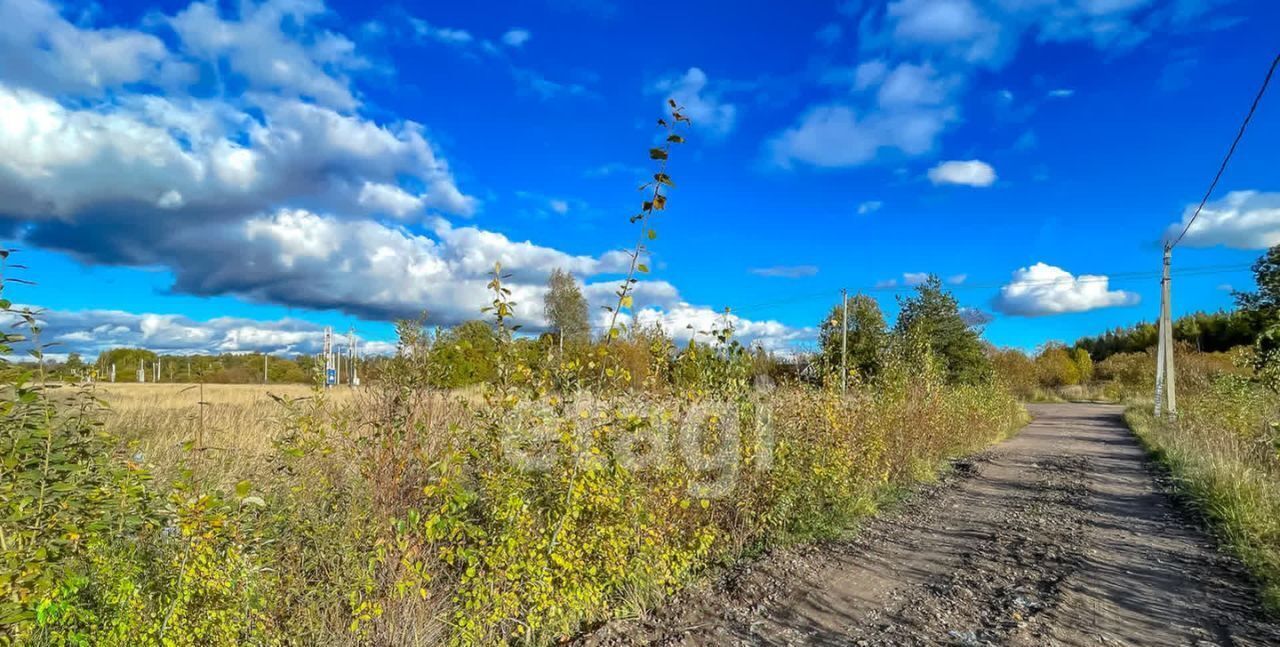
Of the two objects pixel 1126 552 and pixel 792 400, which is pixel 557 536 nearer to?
pixel 792 400

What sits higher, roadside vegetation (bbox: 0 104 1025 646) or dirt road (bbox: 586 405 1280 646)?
roadside vegetation (bbox: 0 104 1025 646)

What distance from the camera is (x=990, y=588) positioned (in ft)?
15.3

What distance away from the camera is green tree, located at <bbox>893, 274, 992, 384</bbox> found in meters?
21.5

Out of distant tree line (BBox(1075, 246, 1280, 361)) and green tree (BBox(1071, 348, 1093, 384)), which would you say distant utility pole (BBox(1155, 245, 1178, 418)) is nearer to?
distant tree line (BBox(1075, 246, 1280, 361))

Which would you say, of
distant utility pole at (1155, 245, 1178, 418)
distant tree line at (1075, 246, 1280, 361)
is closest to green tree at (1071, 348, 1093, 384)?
distant tree line at (1075, 246, 1280, 361)

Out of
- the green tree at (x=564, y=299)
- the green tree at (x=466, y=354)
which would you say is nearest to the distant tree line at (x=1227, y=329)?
the green tree at (x=466, y=354)

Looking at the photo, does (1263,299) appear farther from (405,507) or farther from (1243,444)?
A: (405,507)

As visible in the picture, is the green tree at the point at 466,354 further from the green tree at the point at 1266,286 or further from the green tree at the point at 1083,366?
the green tree at the point at 1083,366

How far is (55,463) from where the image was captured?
2.76 meters

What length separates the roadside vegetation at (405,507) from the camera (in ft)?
9.08

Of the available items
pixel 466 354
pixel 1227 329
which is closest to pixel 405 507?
pixel 466 354

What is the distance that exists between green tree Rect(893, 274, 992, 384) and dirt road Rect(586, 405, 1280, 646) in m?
14.4

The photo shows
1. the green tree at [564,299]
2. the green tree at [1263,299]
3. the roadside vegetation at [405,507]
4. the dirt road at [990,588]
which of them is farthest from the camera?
the green tree at [564,299]

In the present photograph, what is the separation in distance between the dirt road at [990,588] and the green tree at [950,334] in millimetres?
14439
